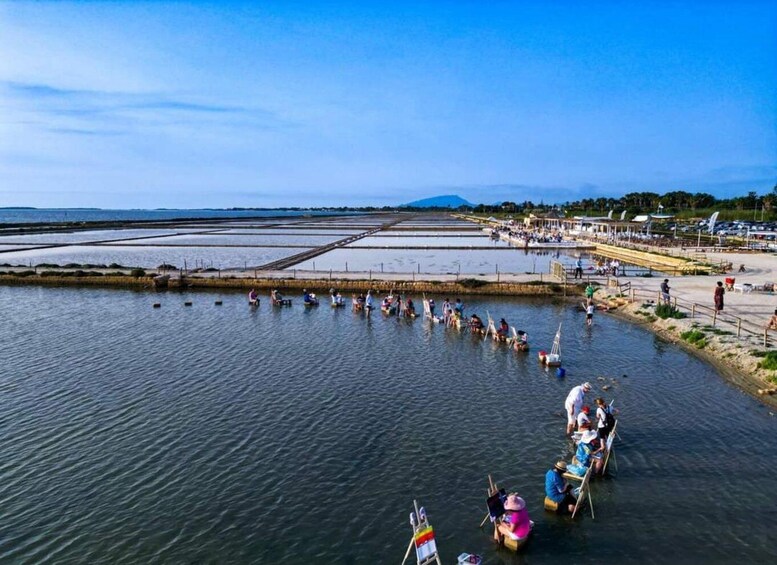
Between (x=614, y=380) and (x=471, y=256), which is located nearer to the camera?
(x=614, y=380)

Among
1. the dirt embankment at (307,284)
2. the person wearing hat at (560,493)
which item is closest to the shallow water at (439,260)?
the dirt embankment at (307,284)

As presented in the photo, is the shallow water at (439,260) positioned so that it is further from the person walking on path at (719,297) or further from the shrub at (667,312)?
the person walking on path at (719,297)

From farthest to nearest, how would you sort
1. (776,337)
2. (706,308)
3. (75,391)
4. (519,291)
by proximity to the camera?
(519,291), (706,308), (776,337), (75,391)

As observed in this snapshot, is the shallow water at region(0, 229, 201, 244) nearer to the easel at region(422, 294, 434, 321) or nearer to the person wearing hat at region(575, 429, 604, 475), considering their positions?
the easel at region(422, 294, 434, 321)

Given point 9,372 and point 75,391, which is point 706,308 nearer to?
point 75,391

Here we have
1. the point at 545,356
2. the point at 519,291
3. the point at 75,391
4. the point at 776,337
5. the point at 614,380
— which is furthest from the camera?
the point at 519,291

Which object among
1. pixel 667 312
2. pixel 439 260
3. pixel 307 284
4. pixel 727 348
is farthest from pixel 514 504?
pixel 439 260

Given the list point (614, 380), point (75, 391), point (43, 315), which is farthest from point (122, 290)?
point (614, 380)

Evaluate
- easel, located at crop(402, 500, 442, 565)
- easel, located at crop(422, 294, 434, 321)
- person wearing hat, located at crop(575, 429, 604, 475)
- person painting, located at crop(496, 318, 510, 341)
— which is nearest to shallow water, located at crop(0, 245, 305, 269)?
easel, located at crop(422, 294, 434, 321)

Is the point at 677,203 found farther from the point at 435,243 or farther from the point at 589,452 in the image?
the point at 589,452
